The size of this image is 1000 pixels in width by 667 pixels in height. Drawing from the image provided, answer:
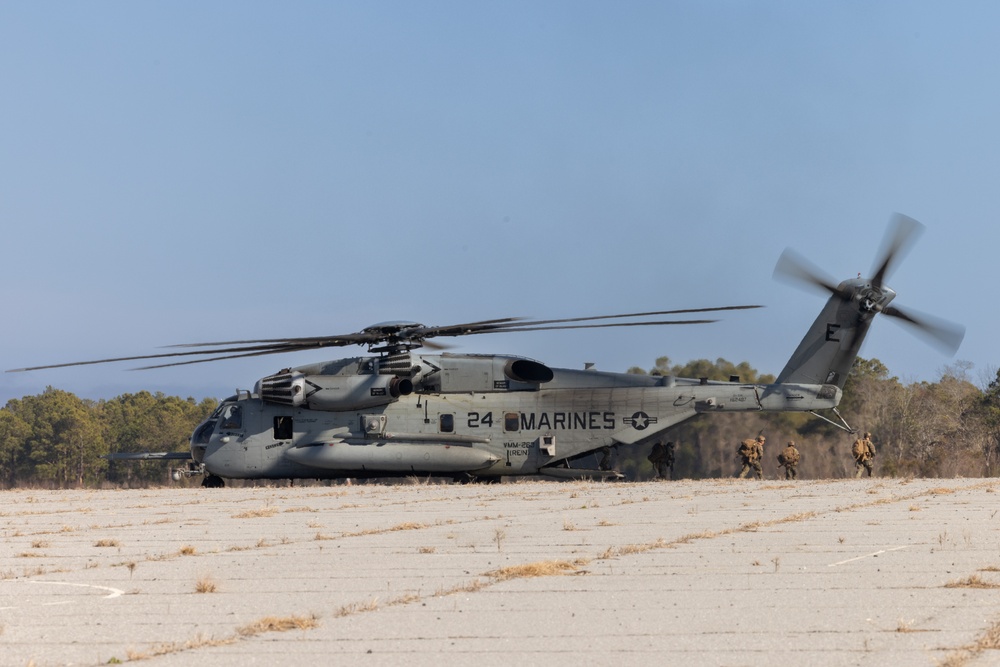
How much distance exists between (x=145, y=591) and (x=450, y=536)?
5531mm

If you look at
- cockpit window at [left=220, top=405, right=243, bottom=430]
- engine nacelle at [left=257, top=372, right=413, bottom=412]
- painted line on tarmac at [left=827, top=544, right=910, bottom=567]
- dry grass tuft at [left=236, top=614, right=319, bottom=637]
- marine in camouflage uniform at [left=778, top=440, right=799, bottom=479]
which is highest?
engine nacelle at [left=257, top=372, right=413, bottom=412]

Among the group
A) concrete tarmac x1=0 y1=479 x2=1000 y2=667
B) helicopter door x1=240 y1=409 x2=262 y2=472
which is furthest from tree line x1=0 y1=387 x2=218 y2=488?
concrete tarmac x1=0 y1=479 x2=1000 y2=667

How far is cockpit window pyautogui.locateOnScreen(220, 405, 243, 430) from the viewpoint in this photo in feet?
111

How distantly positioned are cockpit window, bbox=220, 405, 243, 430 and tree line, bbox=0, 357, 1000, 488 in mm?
4773

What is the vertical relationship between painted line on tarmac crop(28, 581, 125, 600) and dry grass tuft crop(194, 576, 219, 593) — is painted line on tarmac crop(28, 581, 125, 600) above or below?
below

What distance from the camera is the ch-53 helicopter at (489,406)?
107 ft

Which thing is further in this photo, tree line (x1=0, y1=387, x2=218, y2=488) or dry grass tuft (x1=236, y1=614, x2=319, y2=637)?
tree line (x1=0, y1=387, x2=218, y2=488)

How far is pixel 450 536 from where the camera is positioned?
1521cm

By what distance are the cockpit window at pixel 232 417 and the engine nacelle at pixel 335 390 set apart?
4.06ft

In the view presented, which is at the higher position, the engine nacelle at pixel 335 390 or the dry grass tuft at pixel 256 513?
the engine nacelle at pixel 335 390

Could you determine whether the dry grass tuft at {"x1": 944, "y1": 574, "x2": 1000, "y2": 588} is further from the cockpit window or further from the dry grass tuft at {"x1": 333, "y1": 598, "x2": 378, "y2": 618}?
the cockpit window

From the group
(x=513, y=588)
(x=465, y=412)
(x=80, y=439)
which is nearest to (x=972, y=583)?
(x=513, y=588)

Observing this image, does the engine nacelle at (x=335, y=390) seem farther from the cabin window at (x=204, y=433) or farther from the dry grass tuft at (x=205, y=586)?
the dry grass tuft at (x=205, y=586)

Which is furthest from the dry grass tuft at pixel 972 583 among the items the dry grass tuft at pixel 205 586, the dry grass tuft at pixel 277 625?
the dry grass tuft at pixel 205 586
